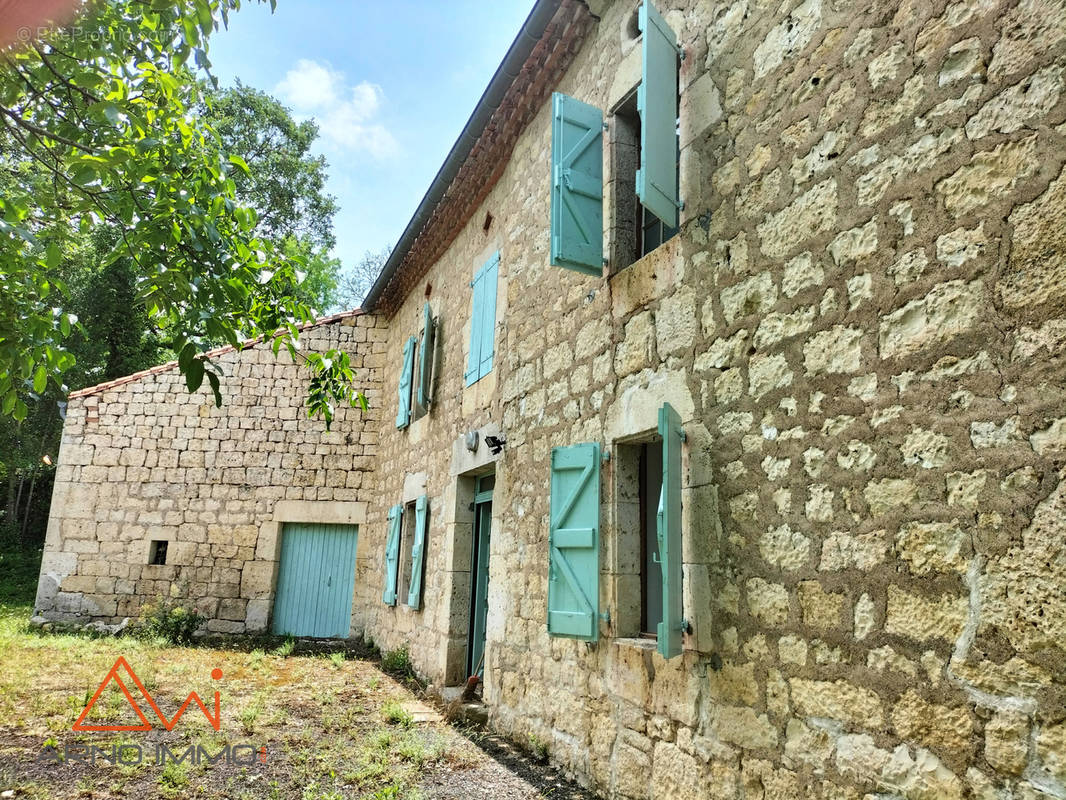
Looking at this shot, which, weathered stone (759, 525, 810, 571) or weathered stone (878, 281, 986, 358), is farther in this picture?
weathered stone (759, 525, 810, 571)

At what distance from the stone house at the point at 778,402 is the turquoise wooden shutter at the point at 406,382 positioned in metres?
2.58

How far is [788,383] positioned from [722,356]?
422 mm

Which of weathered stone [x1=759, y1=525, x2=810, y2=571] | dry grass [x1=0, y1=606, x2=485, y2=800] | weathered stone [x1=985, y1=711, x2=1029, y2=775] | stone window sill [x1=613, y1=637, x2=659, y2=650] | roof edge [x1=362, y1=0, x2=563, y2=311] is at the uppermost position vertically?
roof edge [x1=362, y1=0, x2=563, y2=311]

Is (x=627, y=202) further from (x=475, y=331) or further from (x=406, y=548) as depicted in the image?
(x=406, y=548)

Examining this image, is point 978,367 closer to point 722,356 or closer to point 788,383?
point 788,383

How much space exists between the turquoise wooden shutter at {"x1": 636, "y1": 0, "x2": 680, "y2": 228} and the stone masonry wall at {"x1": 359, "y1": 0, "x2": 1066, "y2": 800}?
0.38ft

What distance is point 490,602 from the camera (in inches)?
211

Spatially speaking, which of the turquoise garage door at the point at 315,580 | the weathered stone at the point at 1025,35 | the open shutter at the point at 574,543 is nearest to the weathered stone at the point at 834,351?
the weathered stone at the point at 1025,35

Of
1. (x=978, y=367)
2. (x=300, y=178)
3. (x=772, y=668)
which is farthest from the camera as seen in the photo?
(x=300, y=178)

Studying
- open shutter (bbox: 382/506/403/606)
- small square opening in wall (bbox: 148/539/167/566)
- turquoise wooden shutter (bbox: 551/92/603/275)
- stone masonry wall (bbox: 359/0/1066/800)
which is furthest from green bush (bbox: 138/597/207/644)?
turquoise wooden shutter (bbox: 551/92/603/275)

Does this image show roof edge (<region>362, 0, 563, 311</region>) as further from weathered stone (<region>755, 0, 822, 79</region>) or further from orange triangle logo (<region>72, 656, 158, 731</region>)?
orange triangle logo (<region>72, 656, 158, 731</region>)

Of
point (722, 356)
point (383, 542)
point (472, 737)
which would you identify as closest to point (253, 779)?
point (472, 737)

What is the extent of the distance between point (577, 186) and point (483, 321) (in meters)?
2.28

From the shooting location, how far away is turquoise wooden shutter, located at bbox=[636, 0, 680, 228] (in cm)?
330
